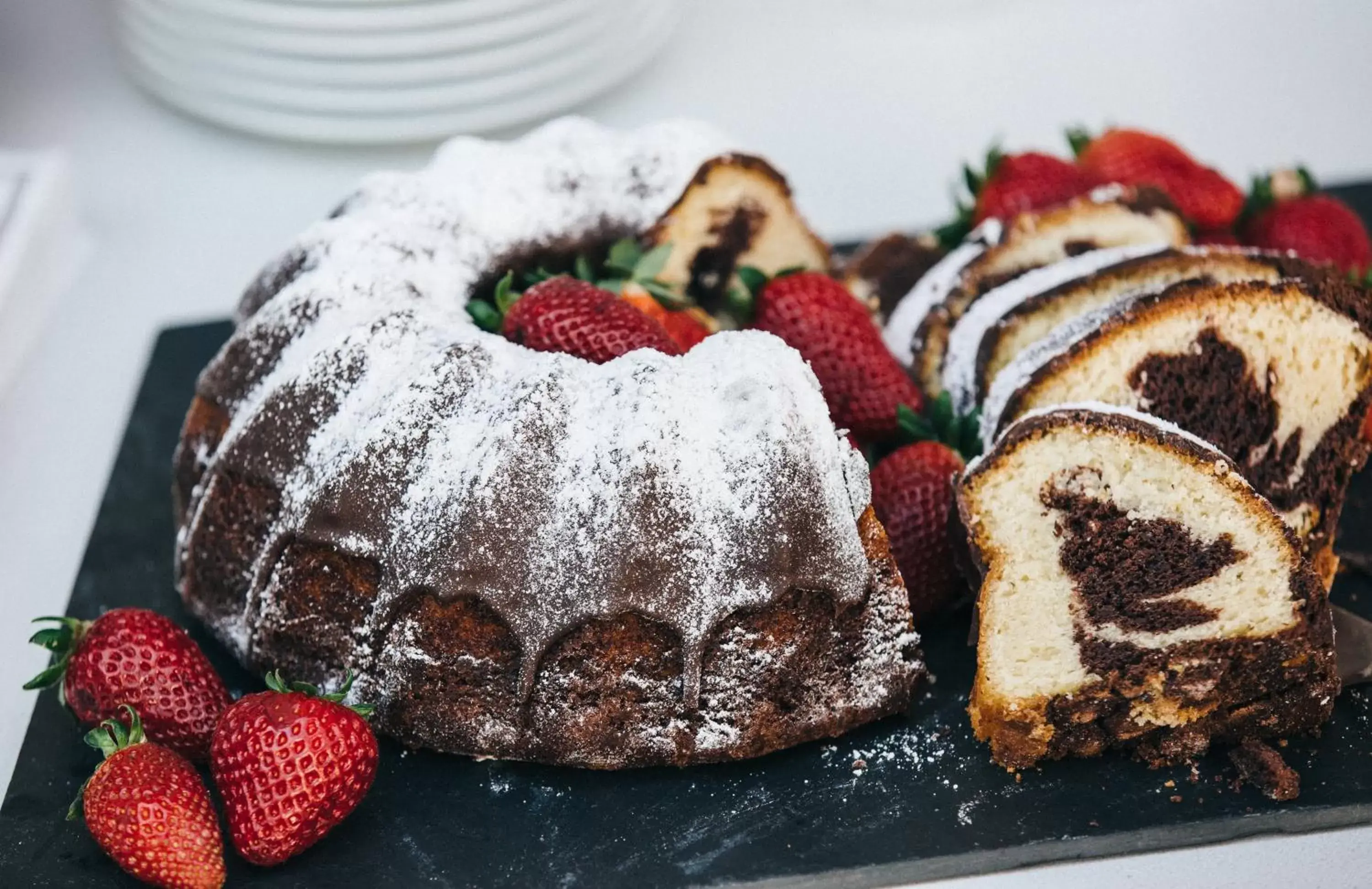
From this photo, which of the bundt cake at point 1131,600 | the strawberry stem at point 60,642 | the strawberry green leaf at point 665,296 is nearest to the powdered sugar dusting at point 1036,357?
the bundt cake at point 1131,600

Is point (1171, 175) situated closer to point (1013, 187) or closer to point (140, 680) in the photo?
point (1013, 187)

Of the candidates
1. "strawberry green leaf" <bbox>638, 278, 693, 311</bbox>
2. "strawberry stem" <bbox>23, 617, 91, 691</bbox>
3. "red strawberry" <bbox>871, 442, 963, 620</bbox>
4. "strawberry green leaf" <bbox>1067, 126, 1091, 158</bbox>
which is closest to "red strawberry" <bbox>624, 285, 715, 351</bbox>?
"strawberry green leaf" <bbox>638, 278, 693, 311</bbox>

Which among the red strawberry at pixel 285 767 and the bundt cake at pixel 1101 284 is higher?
the bundt cake at pixel 1101 284

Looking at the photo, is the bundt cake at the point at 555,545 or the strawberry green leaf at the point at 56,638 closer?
the bundt cake at the point at 555,545

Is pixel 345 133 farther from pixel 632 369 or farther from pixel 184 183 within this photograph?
pixel 632 369

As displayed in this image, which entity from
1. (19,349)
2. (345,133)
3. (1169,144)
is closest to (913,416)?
(1169,144)

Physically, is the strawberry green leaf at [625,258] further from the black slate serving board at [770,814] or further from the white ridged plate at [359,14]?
the white ridged plate at [359,14]

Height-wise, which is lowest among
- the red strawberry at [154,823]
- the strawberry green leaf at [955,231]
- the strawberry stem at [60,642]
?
the red strawberry at [154,823]
